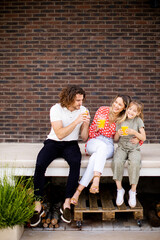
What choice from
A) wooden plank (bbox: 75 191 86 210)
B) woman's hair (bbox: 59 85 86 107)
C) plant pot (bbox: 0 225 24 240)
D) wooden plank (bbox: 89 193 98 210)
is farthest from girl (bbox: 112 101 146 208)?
plant pot (bbox: 0 225 24 240)

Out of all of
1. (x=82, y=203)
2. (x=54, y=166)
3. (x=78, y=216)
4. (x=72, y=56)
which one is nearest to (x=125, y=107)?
(x=54, y=166)

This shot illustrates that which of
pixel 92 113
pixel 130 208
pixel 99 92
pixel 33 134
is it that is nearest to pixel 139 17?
pixel 99 92

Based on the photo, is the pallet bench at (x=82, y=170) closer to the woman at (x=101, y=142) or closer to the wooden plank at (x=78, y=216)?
the wooden plank at (x=78, y=216)

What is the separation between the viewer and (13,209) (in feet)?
9.83

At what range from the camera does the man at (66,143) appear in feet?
10.9

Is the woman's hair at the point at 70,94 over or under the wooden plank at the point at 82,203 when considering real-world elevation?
over

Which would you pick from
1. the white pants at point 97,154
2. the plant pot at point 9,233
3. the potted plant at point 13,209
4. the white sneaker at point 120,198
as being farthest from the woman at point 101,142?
the plant pot at point 9,233

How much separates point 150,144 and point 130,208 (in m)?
1.61

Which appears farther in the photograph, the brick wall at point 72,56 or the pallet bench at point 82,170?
the brick wall at point 72,56

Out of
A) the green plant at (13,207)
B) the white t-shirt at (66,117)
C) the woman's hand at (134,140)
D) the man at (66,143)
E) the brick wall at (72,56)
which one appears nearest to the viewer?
the green plant at (13,207)

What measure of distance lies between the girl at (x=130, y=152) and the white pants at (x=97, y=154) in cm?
15

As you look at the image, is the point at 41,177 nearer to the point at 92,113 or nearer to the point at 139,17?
the point at 92,113

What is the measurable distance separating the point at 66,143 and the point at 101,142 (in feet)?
1.51

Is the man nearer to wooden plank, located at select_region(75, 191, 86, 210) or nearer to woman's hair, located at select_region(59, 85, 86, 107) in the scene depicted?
woman's hair, located at select_region(59, 85, 86, 107)
